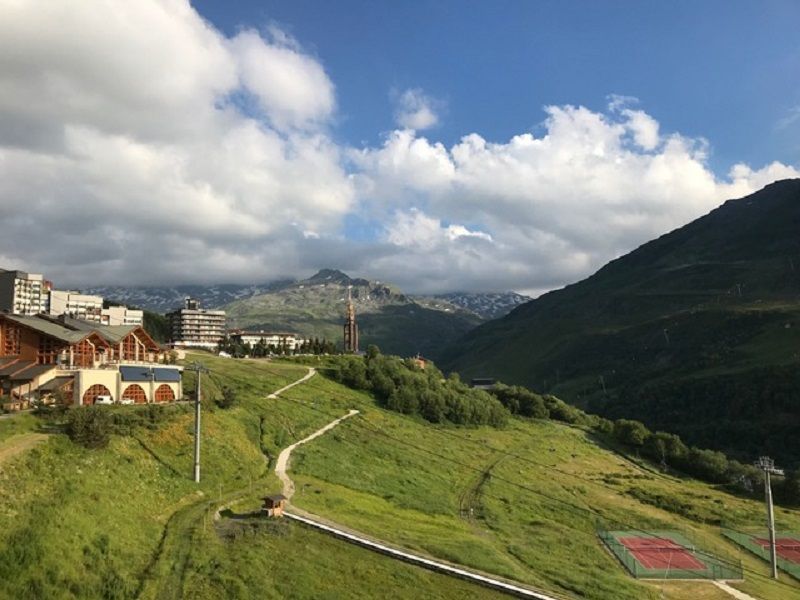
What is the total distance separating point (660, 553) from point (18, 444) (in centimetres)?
6594

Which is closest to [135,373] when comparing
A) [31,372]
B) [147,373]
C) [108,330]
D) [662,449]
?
[147,373]

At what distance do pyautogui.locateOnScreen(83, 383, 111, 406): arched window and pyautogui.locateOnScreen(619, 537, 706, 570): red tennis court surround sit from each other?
59770mm

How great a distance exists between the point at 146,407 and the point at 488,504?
41397mm

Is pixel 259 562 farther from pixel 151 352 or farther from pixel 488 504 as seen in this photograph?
pixel 151 352

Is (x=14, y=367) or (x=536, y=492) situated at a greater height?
(x=14, y=367)

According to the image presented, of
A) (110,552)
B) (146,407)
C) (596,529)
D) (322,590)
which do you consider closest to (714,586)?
(596,529)

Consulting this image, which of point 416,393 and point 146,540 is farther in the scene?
point 416,393

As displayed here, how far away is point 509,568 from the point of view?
Answer: 47.2m

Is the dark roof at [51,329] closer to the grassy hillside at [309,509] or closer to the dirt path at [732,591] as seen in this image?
the grassy hillside at [309,509]

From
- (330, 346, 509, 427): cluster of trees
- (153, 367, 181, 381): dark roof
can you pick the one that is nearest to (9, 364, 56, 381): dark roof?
(153, 367, 181, 381): dark roof

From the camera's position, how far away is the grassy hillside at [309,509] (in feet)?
112

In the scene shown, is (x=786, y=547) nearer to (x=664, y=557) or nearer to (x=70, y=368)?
(x=664, y=557)

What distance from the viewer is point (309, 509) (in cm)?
5038

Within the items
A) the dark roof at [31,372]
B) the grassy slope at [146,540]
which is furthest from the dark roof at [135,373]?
the grassy slope at [146,540]
